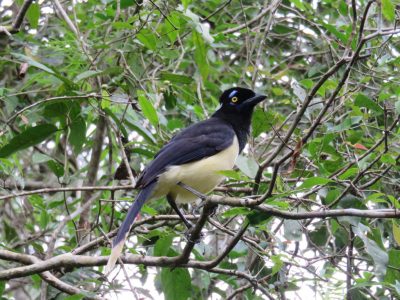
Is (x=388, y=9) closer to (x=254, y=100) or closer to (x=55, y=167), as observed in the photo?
(x=254, y=100)

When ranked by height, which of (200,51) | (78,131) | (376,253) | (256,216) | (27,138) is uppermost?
(200,51)

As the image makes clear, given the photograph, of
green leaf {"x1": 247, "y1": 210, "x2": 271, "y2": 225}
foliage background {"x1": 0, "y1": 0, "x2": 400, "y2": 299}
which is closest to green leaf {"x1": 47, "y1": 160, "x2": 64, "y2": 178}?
foliage background {"x1": 0, "y1": 0, "x2": 400, "y2": 299}

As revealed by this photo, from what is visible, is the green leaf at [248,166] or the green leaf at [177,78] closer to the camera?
the green leaf at [248,166]

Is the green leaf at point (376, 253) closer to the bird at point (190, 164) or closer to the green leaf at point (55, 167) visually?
the bird at point (190, 164)

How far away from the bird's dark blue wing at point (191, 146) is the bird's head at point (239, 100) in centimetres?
24

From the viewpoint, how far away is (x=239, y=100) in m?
5.39

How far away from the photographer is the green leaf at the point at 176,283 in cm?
440

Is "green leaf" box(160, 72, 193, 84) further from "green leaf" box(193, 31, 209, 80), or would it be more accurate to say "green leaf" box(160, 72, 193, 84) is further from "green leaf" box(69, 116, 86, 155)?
"green leaf" box(69, 116, 86, 155)

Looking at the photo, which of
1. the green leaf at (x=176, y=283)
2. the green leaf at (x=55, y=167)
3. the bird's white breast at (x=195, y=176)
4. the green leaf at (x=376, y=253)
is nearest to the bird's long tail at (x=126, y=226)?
the bird's white breast at (x=195, y=176)

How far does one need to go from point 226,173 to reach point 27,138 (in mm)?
1715

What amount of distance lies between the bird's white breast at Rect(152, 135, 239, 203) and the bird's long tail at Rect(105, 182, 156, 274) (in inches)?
6.2

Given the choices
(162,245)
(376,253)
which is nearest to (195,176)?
(162,245)

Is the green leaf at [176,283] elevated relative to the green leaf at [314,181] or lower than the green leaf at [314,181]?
lower

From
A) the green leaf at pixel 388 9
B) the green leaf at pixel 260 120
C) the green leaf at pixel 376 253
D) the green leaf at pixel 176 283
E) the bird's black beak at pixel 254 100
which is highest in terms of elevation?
the green leaf at pixel 388 9
